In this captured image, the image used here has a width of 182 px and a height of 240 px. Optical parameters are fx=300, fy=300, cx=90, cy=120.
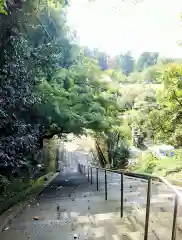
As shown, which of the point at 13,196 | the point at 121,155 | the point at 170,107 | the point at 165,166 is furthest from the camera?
the point at 121,155

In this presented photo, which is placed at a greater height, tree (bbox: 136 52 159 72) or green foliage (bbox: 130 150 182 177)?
tree (bbox: 136 52 159 72)

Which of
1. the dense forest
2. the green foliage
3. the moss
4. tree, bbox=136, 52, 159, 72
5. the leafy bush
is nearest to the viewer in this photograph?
the dense forest

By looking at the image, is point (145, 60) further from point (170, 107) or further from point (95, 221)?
point (95, 221)

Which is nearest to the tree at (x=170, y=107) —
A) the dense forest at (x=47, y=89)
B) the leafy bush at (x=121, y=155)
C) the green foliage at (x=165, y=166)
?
the dense forest at (x=47, y=89)

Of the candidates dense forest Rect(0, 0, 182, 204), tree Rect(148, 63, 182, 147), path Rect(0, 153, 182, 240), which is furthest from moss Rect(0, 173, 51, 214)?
tree Rect(148, 63, 182, 147)

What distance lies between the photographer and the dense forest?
17.0 ft

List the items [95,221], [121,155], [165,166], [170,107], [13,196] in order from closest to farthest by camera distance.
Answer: [95,221] → [13,196] → [170,107] → [165,166] → [121,155]

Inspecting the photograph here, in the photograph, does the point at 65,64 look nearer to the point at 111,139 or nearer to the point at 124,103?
the point at 124,103

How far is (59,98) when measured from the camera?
30.0 feet

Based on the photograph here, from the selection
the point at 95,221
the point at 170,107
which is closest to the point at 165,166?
the point at 170,107

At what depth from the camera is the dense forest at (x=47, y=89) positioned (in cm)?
517

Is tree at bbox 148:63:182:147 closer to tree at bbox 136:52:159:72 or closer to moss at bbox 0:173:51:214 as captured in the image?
moss at bbox 0:173:51:214

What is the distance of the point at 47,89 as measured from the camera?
27.2ft

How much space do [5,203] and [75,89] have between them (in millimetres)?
5436
